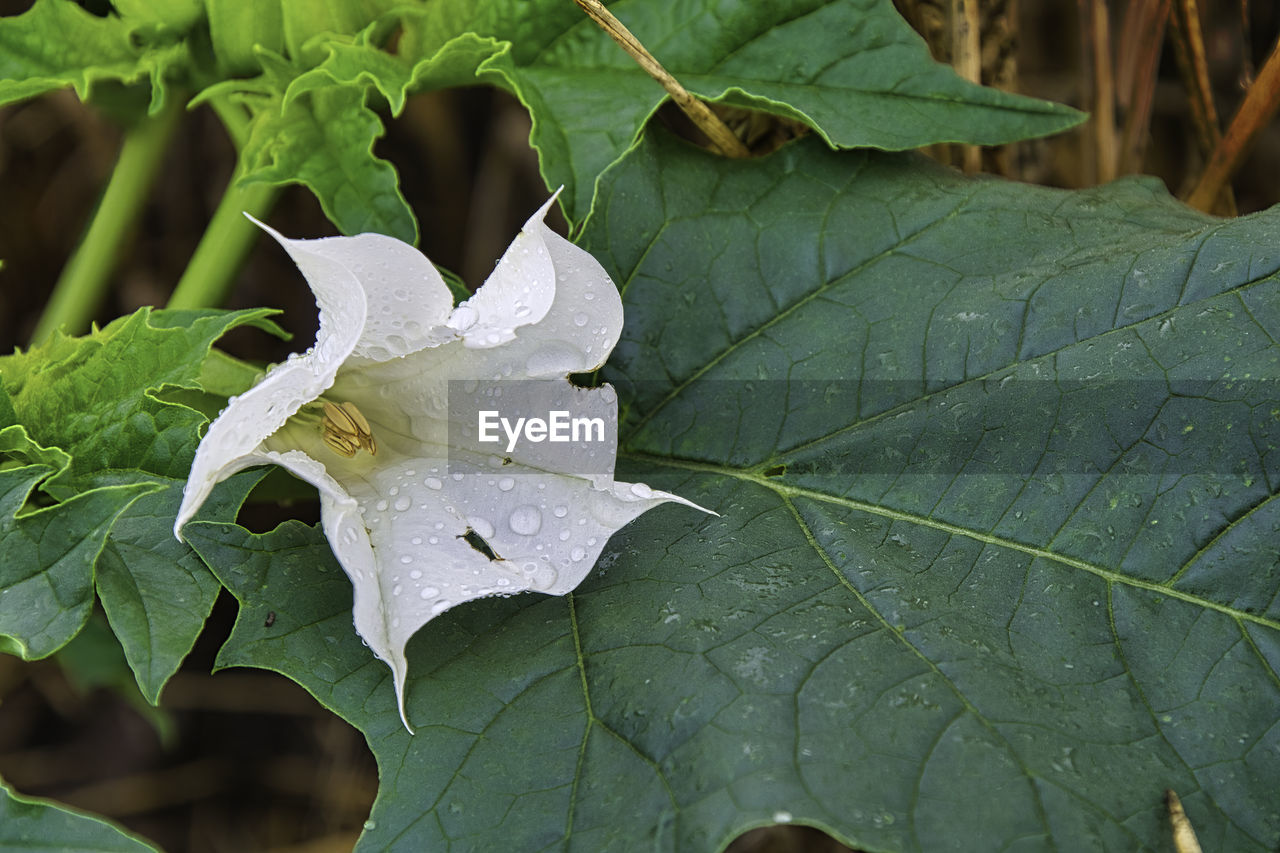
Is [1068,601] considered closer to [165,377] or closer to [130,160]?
[165,377]

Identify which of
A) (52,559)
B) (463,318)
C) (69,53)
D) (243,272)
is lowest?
(243,272)

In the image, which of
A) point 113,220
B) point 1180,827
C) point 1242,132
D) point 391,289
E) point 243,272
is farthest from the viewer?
point 243,272

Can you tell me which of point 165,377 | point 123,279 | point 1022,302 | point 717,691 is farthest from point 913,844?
point 123,279

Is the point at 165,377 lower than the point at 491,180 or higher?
higher

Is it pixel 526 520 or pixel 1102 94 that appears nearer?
pixel 526 520

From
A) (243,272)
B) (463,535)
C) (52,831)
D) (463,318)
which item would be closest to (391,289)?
(463,318)

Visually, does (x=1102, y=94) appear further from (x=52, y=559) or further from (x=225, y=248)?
(x=52, y=559)

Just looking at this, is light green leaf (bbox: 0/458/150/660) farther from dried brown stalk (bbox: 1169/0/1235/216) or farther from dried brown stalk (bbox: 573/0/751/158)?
dried brown stalk (bbox: 1169/0/1235/216)

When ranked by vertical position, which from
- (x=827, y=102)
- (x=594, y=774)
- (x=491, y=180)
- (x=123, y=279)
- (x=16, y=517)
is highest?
(x=827, y=102)

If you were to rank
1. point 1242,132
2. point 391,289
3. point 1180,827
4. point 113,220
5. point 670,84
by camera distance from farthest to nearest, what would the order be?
point 113,220, point 1242,132, point 670,84, point 391,289, point 1180,827
